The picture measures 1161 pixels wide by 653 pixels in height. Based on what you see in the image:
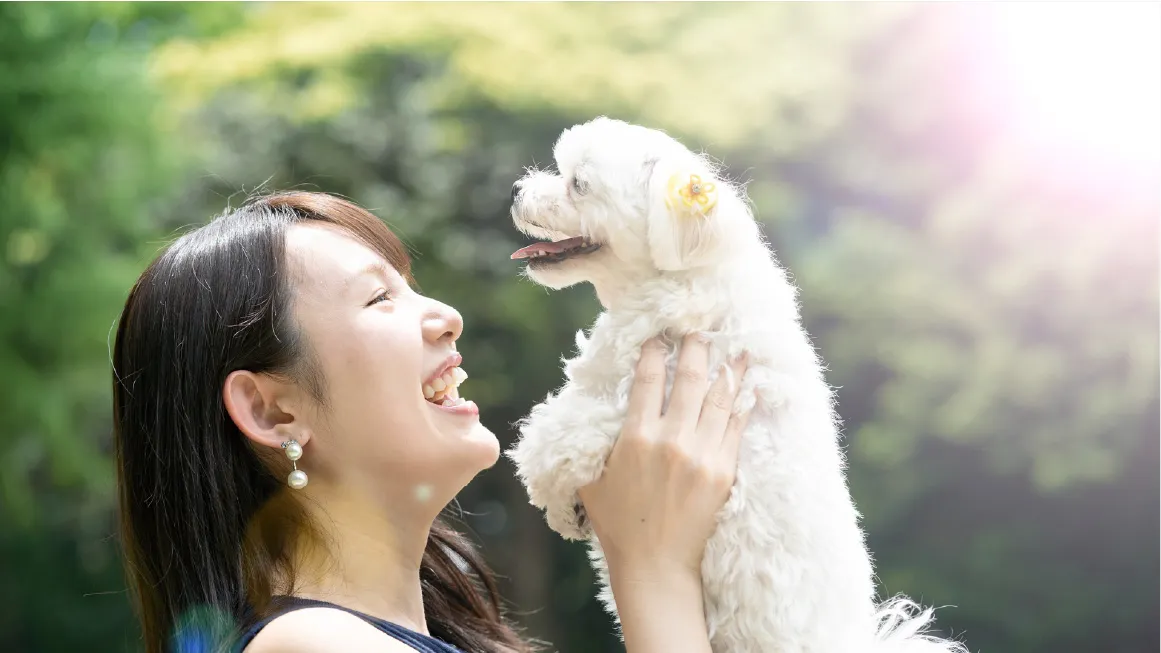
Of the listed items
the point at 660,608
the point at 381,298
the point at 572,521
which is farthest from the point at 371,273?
the point at 660,608

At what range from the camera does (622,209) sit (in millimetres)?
1831

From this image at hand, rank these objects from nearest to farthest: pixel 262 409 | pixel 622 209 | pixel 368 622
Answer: pixel 368 622, pixel 262 409, pixel 622 209

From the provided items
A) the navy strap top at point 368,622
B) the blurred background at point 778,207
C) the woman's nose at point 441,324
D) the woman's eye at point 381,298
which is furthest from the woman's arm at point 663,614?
the blurred background at point 778,207

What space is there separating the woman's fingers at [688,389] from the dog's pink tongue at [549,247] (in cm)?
31

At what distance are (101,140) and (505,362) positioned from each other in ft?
10.6

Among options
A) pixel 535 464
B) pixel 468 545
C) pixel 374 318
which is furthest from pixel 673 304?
pixel 468 545

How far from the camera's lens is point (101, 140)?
22.5ft

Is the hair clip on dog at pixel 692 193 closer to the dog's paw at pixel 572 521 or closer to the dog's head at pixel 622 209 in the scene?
the dog's head at pixel 622 209

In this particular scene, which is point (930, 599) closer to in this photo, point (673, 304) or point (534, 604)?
point (534, 604)

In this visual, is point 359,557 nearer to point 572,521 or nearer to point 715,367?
point 572,521

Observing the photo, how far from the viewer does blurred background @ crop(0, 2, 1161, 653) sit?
684cm

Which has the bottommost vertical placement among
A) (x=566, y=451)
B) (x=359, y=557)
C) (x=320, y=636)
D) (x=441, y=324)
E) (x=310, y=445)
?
(x=320, y=636)

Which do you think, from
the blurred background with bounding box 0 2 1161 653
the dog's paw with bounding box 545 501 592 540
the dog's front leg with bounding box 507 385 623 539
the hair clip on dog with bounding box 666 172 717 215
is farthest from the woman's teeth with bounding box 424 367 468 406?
the blurred background with bounding box 0 2 1161 653

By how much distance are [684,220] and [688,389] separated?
29cm
